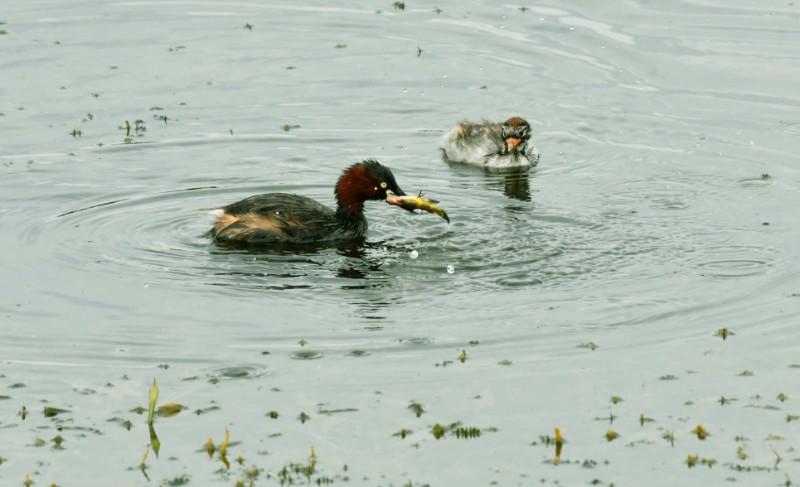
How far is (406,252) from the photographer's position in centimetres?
1391

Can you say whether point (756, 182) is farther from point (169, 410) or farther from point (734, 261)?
point (169, 410)

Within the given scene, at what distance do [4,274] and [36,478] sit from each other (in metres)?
4.66

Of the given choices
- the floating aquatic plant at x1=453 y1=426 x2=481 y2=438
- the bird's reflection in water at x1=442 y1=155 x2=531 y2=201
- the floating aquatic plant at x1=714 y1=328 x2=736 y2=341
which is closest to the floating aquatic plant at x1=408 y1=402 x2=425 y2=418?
the floating aquatic plant at x1=453 y1=426 x2=481 y2=438

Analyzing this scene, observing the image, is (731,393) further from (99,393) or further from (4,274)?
(4,274)

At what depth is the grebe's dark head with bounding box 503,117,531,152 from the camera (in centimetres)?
1766

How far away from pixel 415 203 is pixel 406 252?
78 cm

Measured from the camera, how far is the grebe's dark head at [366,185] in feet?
48.2

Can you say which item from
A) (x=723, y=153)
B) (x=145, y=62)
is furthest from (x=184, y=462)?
(x=145, y=62)

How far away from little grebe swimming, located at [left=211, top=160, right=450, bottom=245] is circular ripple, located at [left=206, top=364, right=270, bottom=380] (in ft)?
12.5

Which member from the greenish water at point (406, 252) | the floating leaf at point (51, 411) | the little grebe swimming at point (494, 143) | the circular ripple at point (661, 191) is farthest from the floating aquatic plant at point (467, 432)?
the little grebe swimming at point (494, 143)

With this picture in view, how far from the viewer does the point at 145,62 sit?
21312 mm

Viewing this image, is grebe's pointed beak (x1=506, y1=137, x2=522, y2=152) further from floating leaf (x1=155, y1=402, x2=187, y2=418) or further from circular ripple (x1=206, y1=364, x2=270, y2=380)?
floating leaf (x1=155, y1=402, x2=187, y2=418)

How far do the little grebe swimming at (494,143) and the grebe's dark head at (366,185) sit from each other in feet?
9.94

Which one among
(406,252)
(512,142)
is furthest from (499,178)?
(406,252)
